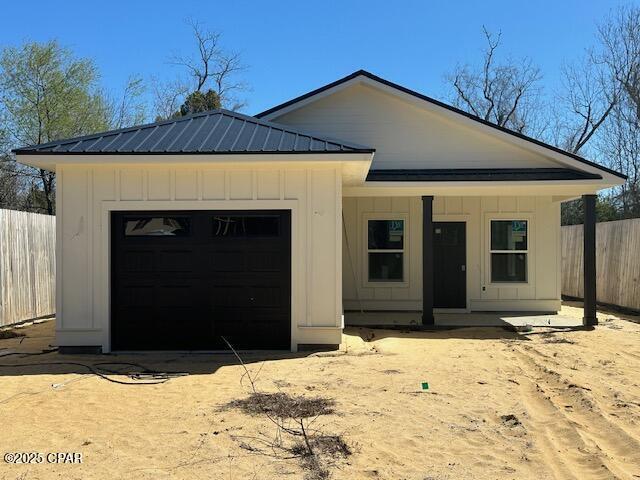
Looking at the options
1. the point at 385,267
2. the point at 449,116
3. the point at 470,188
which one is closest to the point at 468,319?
the point at 385,267

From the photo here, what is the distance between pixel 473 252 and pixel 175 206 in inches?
304

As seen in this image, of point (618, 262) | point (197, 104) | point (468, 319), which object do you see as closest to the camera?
point (468, 319)

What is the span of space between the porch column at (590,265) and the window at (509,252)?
6.31 ft

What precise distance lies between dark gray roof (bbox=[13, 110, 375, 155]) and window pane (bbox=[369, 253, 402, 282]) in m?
5.20

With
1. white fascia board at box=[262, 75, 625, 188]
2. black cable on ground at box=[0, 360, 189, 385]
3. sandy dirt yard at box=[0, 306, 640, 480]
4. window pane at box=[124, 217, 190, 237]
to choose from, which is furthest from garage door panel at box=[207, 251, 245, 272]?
white fascia board at box=[262, 75, 625, 188]

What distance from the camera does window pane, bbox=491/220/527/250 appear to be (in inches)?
535

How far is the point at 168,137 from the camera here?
903 centimetres

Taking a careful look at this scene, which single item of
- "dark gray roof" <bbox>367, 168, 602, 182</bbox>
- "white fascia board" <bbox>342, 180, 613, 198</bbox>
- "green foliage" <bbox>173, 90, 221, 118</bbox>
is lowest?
"white fascia board" <bbox>342, 180, 613, 198</bbox>

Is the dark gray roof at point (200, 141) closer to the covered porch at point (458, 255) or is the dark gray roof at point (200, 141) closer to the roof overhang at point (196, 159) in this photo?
the roof overhang at point (196, 159)

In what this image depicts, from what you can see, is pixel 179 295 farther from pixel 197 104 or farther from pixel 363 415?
pixel 197 104

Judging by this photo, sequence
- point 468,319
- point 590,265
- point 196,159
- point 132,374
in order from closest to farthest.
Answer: point 132,374 < point 196,159 < point 590,265 < point 468,319

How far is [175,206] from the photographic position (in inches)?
→ 347

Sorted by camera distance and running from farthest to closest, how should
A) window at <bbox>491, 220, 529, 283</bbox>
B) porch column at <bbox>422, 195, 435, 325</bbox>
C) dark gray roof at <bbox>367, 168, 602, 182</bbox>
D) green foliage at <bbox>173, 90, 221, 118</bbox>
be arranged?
green foliage at <bbox>173, 90, 221, 118</bbox>, window at <bbox>491, 220, 529, 283</bbox>, porch column at <bbox>422, 195, 435, 325</bbox>, dark gray roof at <bbox>367, 168, 602, 182</bbox>

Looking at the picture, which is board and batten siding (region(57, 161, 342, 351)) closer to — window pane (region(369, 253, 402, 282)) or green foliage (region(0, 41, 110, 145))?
window pane (region(369, 253, 402, 282))
